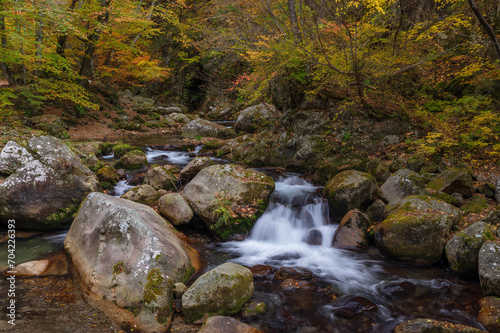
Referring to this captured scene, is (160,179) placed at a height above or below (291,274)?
above

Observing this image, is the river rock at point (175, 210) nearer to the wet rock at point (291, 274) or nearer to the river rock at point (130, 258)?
the river rock at point (130, 258)

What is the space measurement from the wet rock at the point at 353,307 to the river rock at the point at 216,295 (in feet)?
4.88

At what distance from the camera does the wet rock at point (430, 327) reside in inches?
134

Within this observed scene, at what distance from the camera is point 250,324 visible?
152 inches

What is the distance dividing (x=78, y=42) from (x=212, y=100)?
10.8m

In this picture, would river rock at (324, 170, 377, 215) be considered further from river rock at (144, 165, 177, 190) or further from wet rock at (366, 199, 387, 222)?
river rock at (144, 165, 177, 190)

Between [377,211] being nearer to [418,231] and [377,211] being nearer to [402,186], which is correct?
[402,186]

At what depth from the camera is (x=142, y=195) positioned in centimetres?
707

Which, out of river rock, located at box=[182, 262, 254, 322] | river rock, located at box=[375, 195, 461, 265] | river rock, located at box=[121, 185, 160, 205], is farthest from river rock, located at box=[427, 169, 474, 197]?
river rock, located at box=[121, 185, 160, 205]

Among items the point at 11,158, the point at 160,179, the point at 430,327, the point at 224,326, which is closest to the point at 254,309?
the point at 224,326

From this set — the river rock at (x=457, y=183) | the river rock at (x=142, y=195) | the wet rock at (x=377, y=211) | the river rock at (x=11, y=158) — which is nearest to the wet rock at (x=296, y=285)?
the wet rock at (x=377, y=211)

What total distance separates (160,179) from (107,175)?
1.70 metres

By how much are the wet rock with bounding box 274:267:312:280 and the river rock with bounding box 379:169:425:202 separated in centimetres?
302

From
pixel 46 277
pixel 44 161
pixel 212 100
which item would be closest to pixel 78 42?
pixel 212 100
